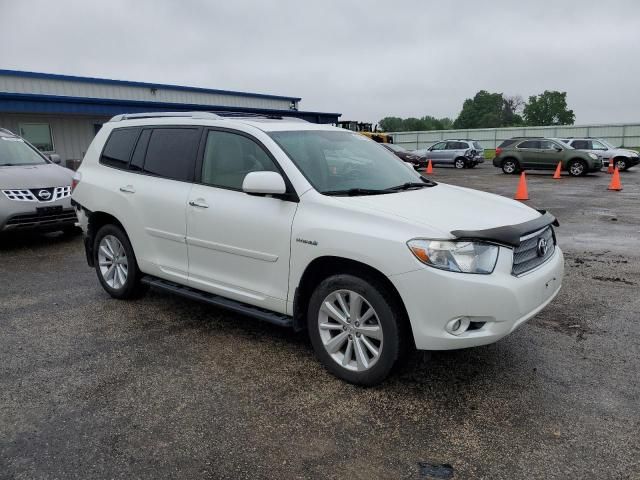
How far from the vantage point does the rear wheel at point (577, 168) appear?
2254cm

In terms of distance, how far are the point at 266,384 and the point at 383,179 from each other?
1889mm

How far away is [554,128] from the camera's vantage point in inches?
1772

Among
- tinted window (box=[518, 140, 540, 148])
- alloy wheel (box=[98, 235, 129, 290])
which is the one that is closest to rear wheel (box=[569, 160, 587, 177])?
tinted window (box=[518, 140, 540, 148])

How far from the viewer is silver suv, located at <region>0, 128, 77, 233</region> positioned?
25.6 ft

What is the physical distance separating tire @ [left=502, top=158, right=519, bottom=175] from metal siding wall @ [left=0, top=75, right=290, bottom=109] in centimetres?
1750

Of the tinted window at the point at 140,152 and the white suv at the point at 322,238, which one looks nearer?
the white suv at the point at 322,238

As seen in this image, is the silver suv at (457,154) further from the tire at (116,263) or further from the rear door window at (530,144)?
the tire at (116,263)

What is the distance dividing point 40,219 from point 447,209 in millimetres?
6847

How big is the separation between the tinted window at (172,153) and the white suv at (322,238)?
0.04ft

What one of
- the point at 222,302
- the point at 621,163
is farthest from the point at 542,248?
the point at 621,163

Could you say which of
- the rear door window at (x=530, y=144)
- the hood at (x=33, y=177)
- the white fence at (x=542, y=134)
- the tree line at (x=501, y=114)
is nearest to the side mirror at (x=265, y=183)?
the hood at (x=33, y=177)

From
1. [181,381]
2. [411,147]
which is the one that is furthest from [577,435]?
[411,147]

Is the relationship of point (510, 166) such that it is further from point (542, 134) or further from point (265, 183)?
point (542, 134)

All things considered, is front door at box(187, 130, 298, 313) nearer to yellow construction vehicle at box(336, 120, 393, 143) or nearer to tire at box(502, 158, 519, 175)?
tire at box(502, 158, 519, 175)
